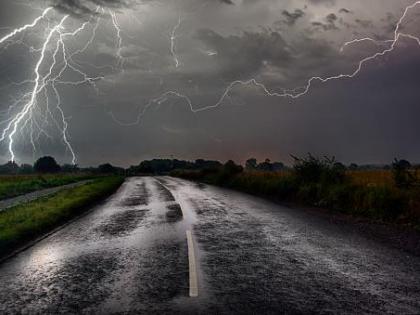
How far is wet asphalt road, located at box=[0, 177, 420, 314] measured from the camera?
5742mm

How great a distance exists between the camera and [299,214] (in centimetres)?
1677

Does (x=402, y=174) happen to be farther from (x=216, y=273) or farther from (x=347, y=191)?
(x=216, y=273)

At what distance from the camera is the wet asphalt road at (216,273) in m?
5.74

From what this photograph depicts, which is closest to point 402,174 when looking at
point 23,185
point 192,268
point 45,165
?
point 192,268

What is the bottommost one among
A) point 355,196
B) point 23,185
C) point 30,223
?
point 30,223

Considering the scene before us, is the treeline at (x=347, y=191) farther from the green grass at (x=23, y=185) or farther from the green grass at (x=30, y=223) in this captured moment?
the green grass at (x=23, y=185)

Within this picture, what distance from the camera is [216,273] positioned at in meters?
7.46

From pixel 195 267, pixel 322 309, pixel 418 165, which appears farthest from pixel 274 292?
pixel 418 165

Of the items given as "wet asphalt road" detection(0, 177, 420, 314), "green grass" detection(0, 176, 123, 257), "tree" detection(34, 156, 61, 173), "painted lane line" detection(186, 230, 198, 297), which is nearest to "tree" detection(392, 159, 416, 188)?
"wet asphalt road" detection(0, 177, 420, 314)

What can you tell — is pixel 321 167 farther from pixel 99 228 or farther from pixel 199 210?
pixel 99 228

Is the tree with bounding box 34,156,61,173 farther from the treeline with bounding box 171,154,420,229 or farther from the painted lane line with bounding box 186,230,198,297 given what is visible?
the painted lane line with bounding box 186,230,198,297

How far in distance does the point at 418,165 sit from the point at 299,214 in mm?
5032

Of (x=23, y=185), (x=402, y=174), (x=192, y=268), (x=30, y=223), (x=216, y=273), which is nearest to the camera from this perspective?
(x=216, y=273)

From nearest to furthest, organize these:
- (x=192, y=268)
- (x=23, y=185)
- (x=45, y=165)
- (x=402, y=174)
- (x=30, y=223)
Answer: (x=192, y=268)
(x=30, y=223)
(x=402, y=174)
(x=23, y=185)
(x=45, y=165)
